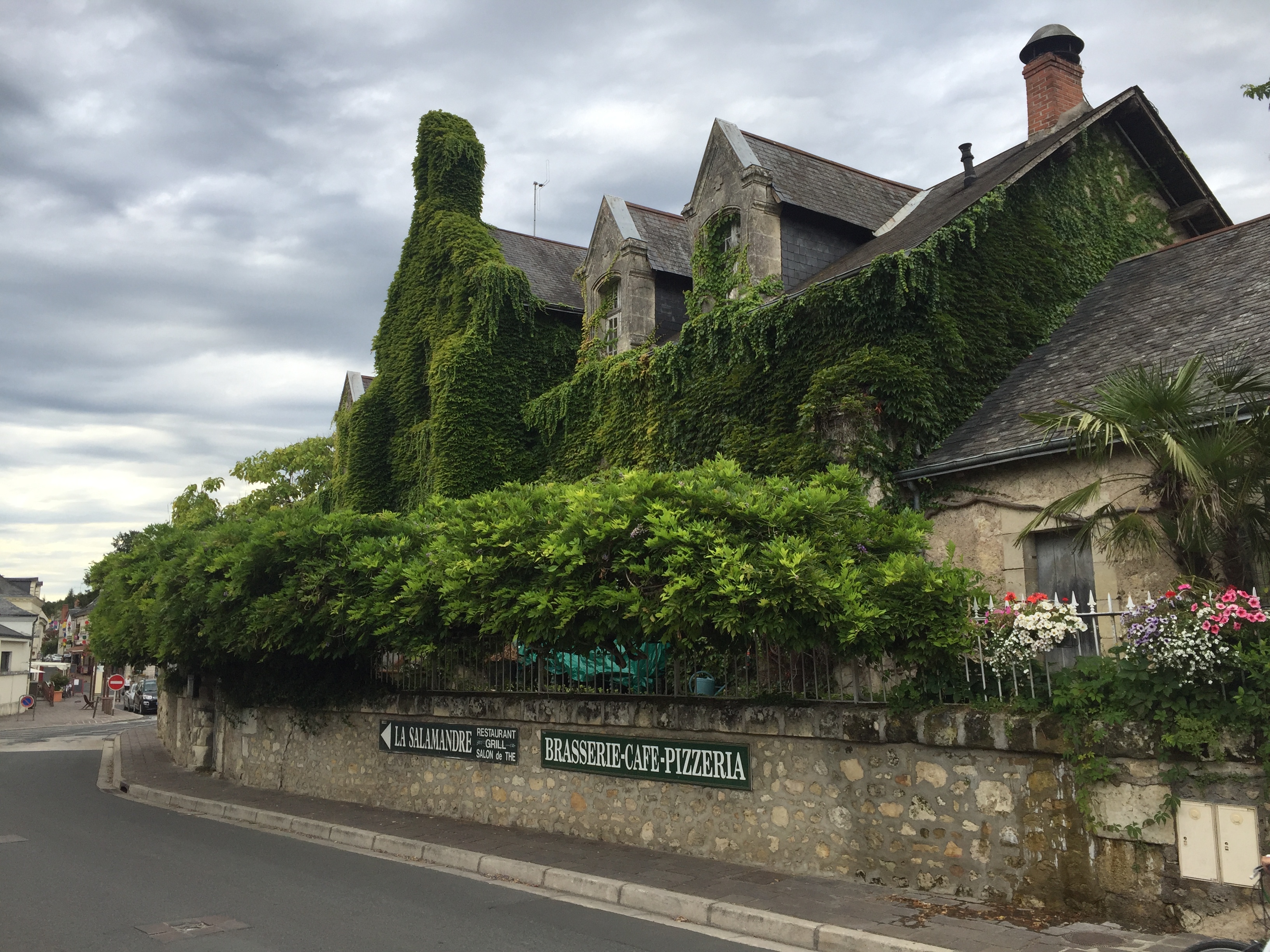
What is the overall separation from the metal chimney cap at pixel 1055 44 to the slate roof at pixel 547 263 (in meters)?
10.1

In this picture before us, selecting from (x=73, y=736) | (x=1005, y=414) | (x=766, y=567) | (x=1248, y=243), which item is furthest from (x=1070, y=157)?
(x=73, y=736)

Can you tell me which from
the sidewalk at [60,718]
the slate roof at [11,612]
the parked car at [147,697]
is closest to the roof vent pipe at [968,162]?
the sidewalk at [60,718]

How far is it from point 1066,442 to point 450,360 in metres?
13.2

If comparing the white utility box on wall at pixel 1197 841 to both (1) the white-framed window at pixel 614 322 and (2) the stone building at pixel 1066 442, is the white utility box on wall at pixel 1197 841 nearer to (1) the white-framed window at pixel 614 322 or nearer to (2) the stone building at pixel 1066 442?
(2) the stone building at pixel 1066 442

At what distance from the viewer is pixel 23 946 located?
22.3 ft

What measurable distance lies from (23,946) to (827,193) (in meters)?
16.3

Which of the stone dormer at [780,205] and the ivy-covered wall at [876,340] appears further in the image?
the stone dormer at [780,205]

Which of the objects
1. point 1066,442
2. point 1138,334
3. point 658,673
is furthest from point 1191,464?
point 1138,334

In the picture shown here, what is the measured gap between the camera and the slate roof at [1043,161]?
1518cm

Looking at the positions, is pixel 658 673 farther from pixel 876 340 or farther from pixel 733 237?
pixel 733 237

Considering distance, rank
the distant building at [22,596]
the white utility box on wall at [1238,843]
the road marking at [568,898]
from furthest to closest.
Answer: the distant building at [22,596]
the road marking at [568,898]
the white utility box on wall at [1238,843]

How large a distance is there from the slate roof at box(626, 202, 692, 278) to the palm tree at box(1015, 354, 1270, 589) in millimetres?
11276

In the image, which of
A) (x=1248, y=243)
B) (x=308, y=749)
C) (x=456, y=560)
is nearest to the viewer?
(x=456, y=560)

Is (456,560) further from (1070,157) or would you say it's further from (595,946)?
(1070,157)
